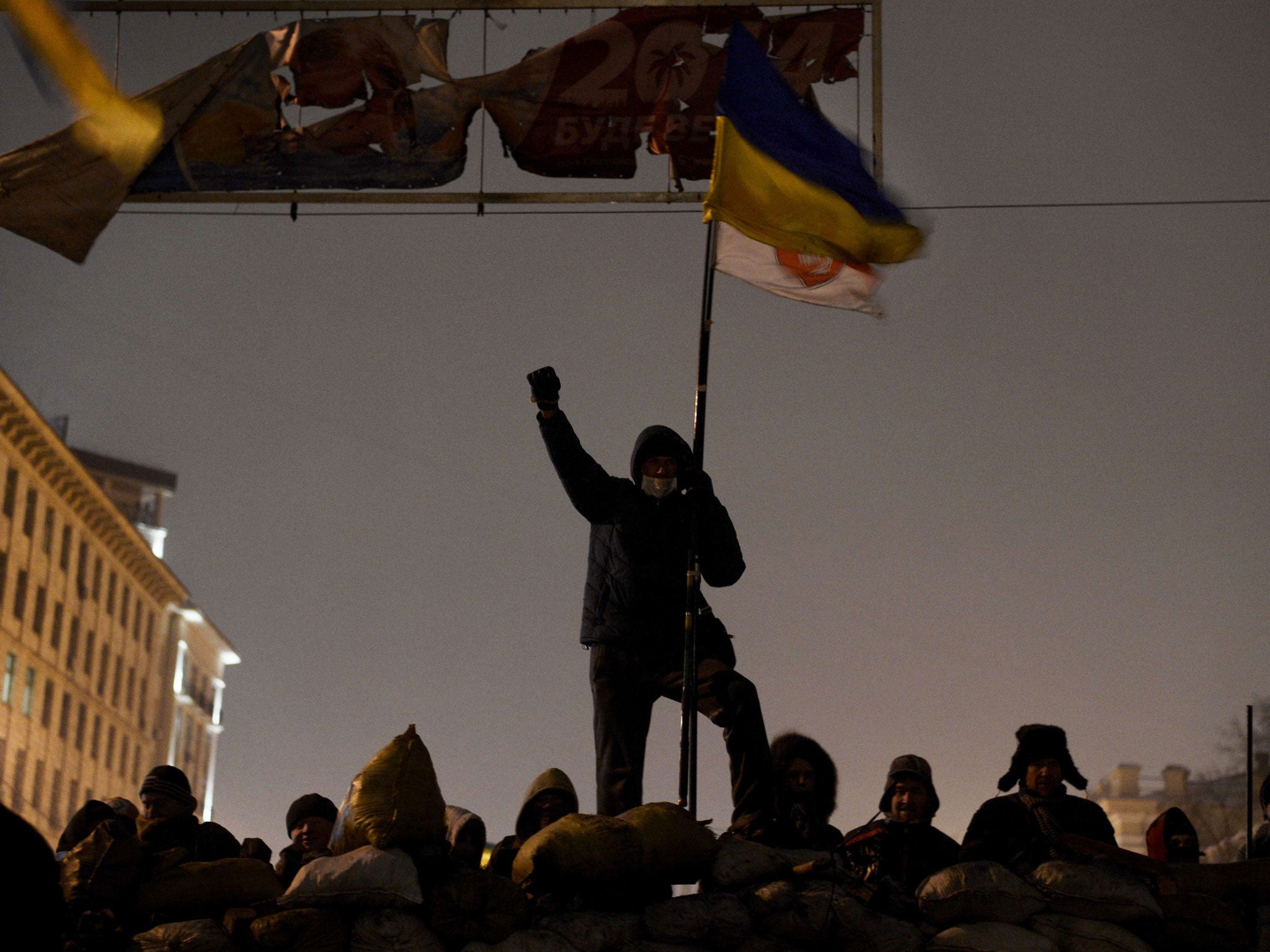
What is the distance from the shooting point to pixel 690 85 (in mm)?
12859

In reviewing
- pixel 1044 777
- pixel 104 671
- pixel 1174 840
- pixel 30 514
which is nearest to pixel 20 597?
pixel 30 514

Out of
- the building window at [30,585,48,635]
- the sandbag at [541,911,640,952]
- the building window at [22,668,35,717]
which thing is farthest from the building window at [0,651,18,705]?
the sandbag at [541,911,640,952]

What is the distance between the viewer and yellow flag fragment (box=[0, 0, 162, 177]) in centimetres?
1186

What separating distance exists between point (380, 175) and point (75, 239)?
2284 mm

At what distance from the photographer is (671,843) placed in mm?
6637

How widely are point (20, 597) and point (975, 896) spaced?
60.4 metres

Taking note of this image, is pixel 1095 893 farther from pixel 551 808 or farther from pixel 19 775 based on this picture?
pixel 19 775

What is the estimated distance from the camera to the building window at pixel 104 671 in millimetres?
73938

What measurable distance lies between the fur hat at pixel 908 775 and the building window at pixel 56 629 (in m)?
63.6

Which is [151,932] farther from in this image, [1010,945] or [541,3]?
[541,3]

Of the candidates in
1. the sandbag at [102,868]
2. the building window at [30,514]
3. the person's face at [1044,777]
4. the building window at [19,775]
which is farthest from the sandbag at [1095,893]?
the building window at [30,514]

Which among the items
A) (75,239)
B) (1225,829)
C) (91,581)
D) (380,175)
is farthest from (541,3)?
(91,581)

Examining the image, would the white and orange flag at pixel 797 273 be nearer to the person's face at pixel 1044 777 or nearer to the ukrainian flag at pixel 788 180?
the ukrainian flag at pixel 788 180

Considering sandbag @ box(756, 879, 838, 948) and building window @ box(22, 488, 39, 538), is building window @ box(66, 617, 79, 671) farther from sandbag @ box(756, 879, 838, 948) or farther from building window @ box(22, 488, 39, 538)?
sandbag @ box(756, 879, 838, 948)
